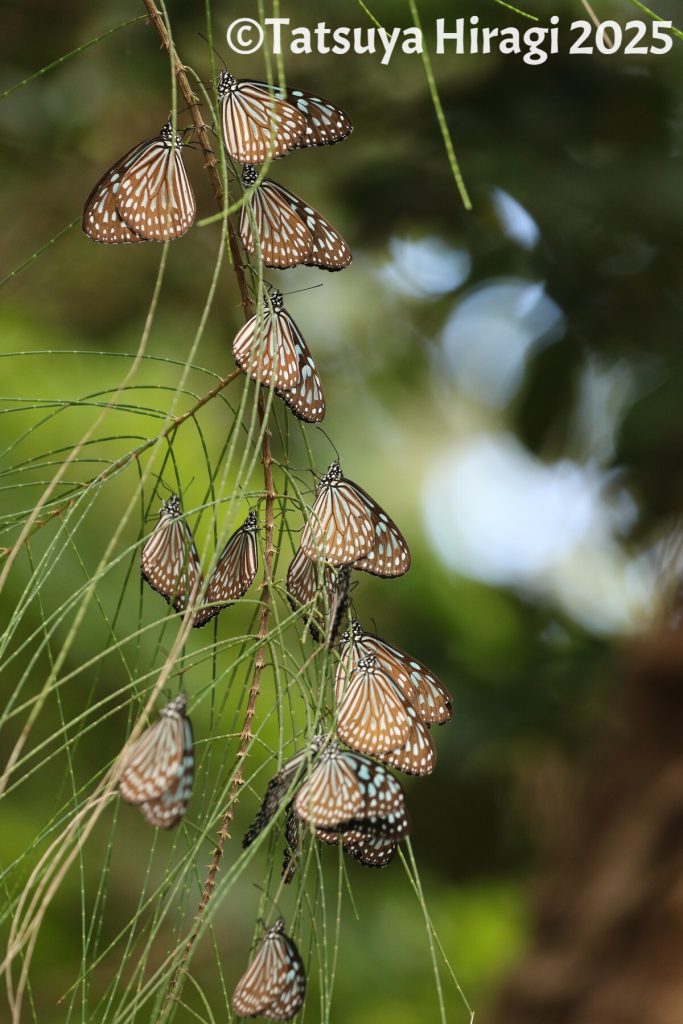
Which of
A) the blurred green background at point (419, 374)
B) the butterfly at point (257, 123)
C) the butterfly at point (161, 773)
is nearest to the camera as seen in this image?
the butterfly at point (161, 773)

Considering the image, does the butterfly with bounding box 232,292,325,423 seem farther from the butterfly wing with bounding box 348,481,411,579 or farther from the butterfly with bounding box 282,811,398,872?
the butterfly with bounding box 282,811,398,872

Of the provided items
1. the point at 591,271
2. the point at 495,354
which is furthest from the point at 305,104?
the point at 495,354

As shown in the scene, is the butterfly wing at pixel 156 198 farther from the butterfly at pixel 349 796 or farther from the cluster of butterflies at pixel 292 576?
the butterfly at pixel 349 796

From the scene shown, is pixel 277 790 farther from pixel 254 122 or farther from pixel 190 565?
pixel 254 122

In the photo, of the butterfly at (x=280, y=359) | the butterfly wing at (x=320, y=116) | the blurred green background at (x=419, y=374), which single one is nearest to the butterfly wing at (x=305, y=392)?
the butterfly at (x=280, y=359)

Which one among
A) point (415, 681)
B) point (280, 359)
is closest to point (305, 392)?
point (280, 359)

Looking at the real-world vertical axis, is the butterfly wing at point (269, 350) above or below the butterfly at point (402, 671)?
above
